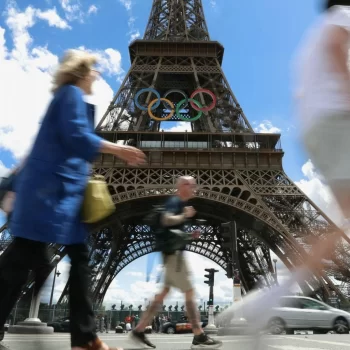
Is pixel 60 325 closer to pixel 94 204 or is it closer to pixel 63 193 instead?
pixel 94 204

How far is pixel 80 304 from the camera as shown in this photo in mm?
2445

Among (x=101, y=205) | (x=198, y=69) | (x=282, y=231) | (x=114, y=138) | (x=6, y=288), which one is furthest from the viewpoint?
(x=198, y=69)

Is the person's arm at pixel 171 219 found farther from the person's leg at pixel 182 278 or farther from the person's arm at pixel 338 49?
the person's arm at pixel 338 49

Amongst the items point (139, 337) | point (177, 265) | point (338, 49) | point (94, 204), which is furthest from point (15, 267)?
point (139, 337)

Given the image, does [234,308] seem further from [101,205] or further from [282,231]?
[282,231]

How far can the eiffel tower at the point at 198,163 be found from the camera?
68.6 ft

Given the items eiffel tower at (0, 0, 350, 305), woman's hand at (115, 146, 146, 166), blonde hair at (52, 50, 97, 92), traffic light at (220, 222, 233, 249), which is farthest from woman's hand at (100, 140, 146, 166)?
eiffel tower at (0, 0, 350, 305)

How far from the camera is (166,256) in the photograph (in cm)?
382

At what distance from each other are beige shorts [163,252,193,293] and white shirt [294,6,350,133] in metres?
2.07

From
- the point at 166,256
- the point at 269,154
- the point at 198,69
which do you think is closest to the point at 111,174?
the point at 269,154

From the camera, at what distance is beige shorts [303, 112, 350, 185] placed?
1986mm

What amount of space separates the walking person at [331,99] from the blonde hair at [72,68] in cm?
138

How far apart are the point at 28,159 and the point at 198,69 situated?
28257mm

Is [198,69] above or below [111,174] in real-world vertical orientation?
above
